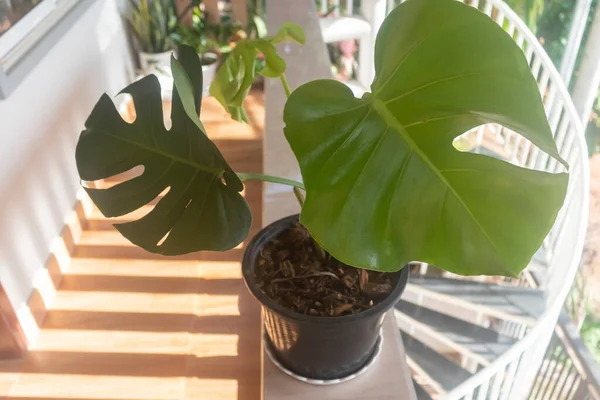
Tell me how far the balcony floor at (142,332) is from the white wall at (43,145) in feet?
0.47

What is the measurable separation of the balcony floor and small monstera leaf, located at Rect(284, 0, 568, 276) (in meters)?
0.92

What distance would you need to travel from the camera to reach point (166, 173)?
66 centimetres

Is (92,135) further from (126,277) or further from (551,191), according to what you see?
(126,277)

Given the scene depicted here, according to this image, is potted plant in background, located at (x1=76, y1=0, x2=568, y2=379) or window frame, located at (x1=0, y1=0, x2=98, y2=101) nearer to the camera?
potted plant in background, located at (x1=76, y1=0, x2=568, y2=379)

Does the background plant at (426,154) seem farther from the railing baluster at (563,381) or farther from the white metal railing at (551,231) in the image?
the railing baluster at (563,381)

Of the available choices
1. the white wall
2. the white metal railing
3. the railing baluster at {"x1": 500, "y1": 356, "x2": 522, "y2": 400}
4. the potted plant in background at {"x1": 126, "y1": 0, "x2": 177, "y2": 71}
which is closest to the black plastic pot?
the white metal railing

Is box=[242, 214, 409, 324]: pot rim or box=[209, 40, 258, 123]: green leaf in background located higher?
box=[209, 40, 258, 123]: green leaf in background

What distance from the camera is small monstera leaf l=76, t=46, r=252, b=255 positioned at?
628mm

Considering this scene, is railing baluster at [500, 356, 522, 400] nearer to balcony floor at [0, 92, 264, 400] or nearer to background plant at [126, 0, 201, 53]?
balcony floor at [0, 92, 264, 400]

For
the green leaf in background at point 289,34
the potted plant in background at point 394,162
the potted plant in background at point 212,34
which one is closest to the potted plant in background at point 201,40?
the potted plant in background at point 212,34

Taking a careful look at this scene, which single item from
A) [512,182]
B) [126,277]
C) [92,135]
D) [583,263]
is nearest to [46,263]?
[126,277]

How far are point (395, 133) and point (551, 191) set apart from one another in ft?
0.50

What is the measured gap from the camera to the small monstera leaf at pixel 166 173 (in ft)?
2.06

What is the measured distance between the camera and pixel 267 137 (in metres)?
1.24
